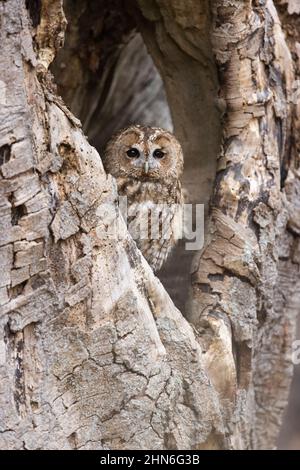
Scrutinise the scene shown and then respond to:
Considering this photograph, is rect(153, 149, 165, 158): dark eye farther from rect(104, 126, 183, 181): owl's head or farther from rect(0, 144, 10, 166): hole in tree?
rect(0, 144, 10, 166): hole in tree

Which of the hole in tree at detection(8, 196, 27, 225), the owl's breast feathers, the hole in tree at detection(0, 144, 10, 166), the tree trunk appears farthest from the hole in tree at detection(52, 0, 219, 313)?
the hole in tree at detection(0, 144, 10, 166)

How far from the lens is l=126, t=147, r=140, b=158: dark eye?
309cm

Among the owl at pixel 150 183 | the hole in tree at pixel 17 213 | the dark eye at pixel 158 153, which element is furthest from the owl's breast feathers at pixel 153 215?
the hole in tree at pixel 17 213

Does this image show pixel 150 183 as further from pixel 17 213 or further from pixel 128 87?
pixel 128 87

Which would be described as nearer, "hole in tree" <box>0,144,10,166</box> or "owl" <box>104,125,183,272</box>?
"hole in tree" <box>0,144,10,166</box>

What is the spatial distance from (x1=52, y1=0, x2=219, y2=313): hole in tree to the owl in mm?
142

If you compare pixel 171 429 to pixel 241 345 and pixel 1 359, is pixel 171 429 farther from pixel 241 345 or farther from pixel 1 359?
pixel 1 359

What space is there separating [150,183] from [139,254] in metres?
0.72

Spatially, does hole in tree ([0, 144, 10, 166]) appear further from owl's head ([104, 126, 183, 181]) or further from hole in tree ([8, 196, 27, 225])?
owl's head ([104, 126, 183, 181])

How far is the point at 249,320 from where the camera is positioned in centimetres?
280

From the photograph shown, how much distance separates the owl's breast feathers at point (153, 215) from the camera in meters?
3.04

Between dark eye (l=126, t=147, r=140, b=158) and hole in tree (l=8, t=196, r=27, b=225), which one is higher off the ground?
dark eye (l=126, t=147, r=140, b=158)

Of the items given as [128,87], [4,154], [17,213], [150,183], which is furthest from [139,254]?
[128,87]

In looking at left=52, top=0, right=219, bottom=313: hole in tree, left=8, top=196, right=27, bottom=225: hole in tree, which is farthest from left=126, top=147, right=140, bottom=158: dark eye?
left=8, top=196, right=27, bottom=225: hole in tree
